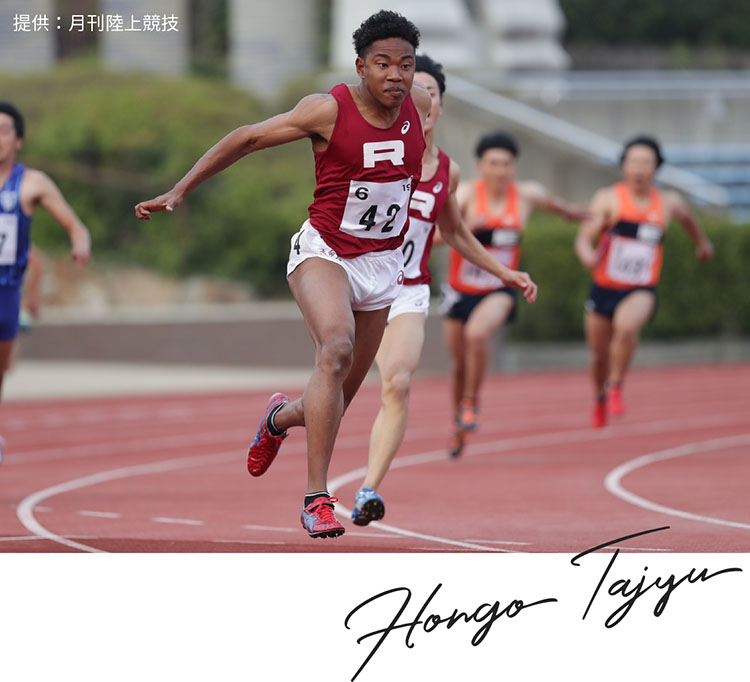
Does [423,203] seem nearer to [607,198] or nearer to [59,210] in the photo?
[59,210]

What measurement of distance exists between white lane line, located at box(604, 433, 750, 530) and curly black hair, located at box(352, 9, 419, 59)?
2989mm

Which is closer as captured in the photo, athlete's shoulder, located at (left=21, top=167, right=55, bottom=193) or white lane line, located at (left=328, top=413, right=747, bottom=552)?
athlete's shoulder, located at (left=21, top=167, right=55, bottom=193)

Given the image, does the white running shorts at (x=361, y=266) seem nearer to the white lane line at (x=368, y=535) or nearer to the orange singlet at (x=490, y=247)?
the white lane line at (x=368, y=535)

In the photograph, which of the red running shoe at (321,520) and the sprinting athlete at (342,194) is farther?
the sprinting athlete at (342,194)

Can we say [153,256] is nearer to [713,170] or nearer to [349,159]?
[713,170]

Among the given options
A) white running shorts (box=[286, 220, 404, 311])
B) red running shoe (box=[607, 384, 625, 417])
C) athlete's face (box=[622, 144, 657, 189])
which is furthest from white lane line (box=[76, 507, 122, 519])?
athlete's face (box=[622, 144, 657, 189])

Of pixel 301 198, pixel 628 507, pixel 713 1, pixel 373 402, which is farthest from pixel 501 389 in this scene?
pixel 713 1

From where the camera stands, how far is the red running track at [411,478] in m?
6.88

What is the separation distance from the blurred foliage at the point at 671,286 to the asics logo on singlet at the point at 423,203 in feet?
44.1

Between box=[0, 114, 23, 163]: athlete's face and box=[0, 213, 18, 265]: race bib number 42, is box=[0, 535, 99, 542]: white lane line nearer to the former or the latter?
box=[0, 213, 18, 265]: race bib number 42

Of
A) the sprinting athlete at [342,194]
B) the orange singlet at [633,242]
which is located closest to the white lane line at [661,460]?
the orange singlet at [633,242]

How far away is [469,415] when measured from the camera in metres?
10.2

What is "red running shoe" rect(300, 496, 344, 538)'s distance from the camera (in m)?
5.53

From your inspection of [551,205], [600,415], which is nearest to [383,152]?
[551,205]
